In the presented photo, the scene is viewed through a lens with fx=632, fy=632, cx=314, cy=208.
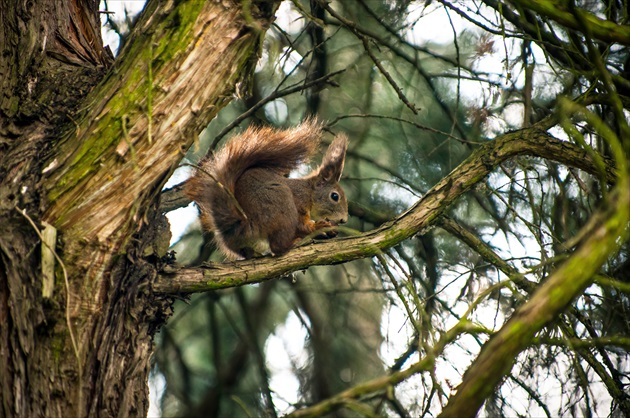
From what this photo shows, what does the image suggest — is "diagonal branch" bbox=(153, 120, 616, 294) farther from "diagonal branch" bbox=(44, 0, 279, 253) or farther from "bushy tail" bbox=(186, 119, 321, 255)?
"bushy tail" bbox=(186, 119, 321, 255)

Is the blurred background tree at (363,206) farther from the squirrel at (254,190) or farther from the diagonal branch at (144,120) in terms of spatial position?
the diagonal branch at (144,120)

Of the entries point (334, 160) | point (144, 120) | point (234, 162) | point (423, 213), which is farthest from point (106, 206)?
point (334, 160)

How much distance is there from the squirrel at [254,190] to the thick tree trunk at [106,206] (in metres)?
0.93

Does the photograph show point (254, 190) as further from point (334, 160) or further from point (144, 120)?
point (144, 120)

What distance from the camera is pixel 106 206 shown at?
4.92 ft

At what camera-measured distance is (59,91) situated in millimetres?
1771

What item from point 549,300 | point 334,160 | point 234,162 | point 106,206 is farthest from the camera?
point 334,160

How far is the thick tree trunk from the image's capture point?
1.41 meters

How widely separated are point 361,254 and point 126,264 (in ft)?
2.43

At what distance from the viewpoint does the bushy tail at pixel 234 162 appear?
2.52 metres

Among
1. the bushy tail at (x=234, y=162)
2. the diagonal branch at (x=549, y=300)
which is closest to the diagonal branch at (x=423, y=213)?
the bushy tail at (x=234, y=162)

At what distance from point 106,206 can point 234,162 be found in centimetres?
114

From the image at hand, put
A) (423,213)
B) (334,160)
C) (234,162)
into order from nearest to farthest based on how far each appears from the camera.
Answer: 1. (423,213)
2. (234,162)
3. (334,160)

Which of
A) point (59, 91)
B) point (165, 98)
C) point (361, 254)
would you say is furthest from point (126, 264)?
point (361, 254)
